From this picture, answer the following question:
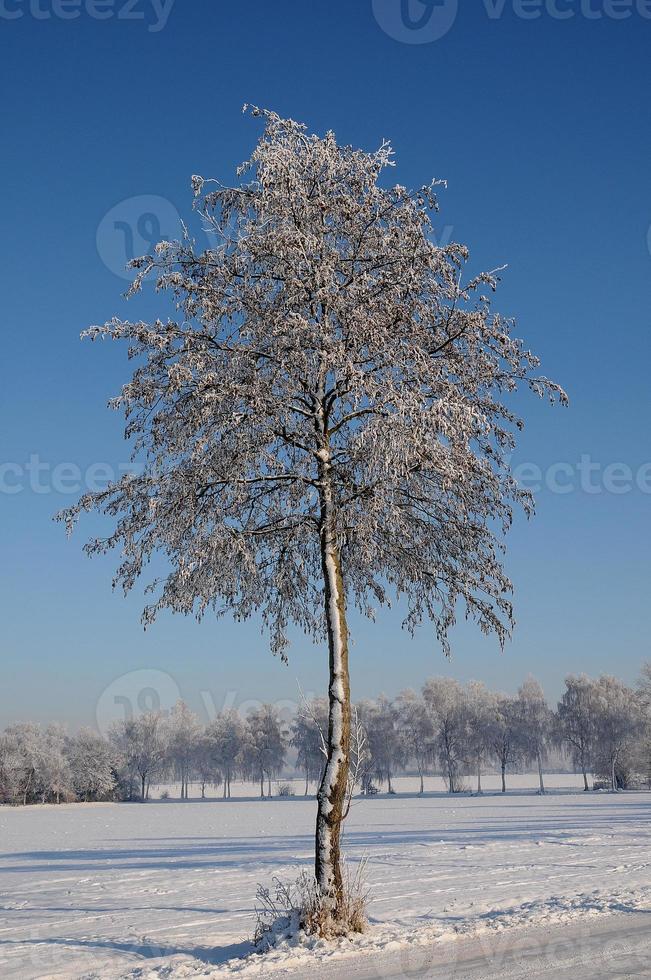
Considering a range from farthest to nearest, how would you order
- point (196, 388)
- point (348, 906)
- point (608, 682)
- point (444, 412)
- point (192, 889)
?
point (608, 682)
point (192, 889)
point (196, 388)
point (444, 412)
point (348, 906)

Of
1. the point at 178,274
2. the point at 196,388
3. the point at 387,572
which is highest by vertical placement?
the point at 178,274

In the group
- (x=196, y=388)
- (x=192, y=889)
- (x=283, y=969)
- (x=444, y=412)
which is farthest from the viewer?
(x=192, y=889)

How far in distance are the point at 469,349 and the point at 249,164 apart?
14.5ft

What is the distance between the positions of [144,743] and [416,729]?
1925 inches

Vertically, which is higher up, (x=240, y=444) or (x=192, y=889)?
(x=240, y=444)

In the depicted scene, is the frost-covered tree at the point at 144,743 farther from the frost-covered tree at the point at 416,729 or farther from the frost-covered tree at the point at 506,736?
the frost-covered tree at the point at 506,736

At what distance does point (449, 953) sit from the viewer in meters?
9.28

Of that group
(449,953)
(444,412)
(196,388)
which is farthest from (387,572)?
(449,953)

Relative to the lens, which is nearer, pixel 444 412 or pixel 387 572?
pixel 444 412

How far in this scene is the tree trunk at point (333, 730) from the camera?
34.1 feet

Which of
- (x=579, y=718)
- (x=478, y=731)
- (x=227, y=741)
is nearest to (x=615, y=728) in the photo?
(x=579, y=718)

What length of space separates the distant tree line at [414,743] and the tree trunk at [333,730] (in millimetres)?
91629

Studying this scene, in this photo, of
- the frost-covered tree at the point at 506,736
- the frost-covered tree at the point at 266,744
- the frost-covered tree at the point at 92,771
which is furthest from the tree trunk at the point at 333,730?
the frost-covered tree at the point at 266,744

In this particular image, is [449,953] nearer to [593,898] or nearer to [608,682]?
[593,898]
